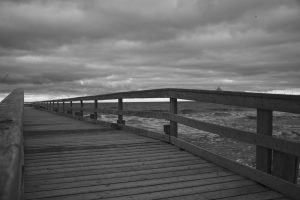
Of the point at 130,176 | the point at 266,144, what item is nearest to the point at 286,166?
the point at 266,144

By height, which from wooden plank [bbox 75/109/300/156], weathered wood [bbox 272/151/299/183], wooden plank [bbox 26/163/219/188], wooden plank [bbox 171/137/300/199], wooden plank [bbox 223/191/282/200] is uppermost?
wooden plank [bbox 75/109/300/156]

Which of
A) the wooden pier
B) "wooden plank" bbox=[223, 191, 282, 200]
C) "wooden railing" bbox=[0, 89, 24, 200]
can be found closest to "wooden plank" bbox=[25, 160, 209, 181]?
the wooden pier

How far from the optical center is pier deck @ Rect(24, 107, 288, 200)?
2.88 metres

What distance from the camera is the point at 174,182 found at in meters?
3.26

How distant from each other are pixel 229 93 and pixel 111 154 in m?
2.25

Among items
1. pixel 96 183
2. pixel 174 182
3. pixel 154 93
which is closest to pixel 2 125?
pixel 96 183

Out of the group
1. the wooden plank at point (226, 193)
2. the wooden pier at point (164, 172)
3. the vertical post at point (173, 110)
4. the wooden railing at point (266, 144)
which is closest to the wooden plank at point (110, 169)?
the wooden pier at point (164, 172)

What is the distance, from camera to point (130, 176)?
348cm

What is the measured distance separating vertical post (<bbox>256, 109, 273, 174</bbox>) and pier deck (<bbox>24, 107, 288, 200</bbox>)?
23 cm

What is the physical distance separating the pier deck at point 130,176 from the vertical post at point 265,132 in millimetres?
234

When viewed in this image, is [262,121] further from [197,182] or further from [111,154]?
[111,154]

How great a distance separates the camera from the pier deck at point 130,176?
2883 millimetres

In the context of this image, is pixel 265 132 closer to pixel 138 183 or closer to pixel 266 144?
pixel 266 144

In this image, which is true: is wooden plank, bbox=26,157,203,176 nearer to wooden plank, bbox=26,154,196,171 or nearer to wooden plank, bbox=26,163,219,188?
wooden plank, bbox=26,154,196,171
